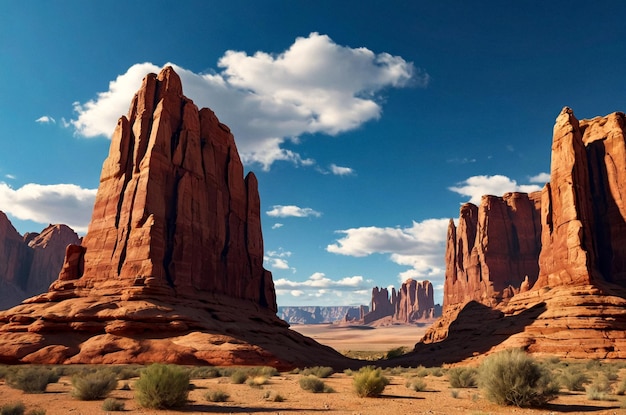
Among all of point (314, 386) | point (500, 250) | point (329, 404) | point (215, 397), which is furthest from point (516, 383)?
point (500, 250)

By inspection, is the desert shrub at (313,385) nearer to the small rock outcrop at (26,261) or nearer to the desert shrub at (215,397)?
the desert shrub at (215,397)

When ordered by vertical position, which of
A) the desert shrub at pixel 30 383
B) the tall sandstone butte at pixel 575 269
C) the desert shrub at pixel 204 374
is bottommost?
the desert shrub at pixel 204 374

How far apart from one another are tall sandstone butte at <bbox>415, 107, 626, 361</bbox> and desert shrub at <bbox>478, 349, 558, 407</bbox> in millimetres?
27390

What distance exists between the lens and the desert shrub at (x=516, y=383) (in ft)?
43.9

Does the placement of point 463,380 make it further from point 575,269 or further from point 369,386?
point 575,269

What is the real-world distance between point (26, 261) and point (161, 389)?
124m

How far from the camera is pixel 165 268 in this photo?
46.1 meters

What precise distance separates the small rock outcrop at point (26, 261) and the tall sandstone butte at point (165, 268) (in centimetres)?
7456

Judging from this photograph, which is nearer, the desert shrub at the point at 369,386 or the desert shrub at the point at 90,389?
the desert shrub at the point at 90,389

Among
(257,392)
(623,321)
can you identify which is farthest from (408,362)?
(257,392)

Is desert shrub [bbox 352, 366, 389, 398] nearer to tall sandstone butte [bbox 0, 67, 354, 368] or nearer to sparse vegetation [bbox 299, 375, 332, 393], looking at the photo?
sparse vegetation [bbox 299, 375, 332, 393]

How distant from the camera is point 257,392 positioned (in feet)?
59.7

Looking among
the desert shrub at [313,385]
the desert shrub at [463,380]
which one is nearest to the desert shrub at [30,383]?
the desert shrub at [313,385]

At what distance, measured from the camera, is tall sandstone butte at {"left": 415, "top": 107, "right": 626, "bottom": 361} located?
125 feet
